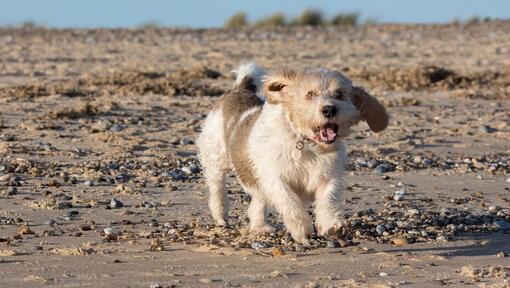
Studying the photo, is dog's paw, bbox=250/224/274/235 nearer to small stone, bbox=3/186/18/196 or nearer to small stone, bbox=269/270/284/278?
small stone, bbox=269/270/284/278

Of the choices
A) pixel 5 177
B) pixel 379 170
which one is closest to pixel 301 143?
pixel 5 177

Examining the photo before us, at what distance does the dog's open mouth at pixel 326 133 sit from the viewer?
786cm

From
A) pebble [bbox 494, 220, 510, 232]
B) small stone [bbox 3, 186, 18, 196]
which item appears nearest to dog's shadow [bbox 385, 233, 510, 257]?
pebble [bbox 494, 220, 510, 232]

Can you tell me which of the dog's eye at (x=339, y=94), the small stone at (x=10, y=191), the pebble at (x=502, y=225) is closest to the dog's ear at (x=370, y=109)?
the dog's eye at (x=339, y=94)

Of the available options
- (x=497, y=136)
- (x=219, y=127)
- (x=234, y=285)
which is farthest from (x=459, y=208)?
(x=497, y=136)

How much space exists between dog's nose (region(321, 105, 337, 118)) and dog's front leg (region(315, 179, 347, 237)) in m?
0.51

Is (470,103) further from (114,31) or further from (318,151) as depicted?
(114,31)

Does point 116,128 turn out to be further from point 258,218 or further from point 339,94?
point 339,94

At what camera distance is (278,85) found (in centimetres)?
827

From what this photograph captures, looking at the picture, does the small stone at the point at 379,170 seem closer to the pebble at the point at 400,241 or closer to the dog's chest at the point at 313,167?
the pebble at the point at 400,241

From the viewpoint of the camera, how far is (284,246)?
8.34 m

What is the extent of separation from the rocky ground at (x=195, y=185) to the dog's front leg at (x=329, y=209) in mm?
215

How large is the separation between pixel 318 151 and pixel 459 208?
248cm

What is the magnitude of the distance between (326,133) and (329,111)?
0.19 m
